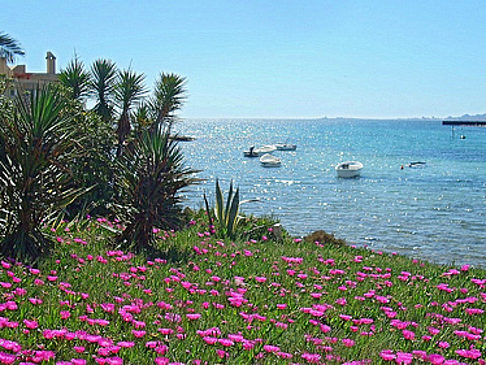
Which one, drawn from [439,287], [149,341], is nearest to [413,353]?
[149,341]

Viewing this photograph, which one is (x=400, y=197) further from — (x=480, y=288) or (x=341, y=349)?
(x=341, y=349)

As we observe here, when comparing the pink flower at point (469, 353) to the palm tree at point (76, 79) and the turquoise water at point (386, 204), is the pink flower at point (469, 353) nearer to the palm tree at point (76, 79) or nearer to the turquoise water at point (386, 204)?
the turquoise water at point (386, 204)

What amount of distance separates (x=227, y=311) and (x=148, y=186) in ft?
10.0

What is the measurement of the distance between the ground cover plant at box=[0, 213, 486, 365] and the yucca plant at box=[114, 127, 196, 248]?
1.39 ft

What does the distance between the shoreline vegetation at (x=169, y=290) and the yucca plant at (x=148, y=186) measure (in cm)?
2

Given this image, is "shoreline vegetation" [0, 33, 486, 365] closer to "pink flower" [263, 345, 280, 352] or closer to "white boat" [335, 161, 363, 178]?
"pink flower" [263, 345, 280, 352]

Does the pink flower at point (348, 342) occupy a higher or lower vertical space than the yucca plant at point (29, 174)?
lower

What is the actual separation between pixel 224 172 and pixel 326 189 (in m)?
18.1

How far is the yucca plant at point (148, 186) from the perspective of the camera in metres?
7.27

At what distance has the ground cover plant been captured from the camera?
3.55 m

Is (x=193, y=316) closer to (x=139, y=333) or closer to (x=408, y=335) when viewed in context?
(x=139, y=333)

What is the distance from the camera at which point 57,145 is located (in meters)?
6.18

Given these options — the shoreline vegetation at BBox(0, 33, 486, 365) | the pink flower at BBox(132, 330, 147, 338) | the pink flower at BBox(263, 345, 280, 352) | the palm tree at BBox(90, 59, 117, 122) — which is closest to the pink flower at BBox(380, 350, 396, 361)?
the shoreline vegetation at BBox(0, 33, 486, 365)

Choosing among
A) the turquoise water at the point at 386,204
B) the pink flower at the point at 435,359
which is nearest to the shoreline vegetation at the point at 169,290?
the pink flower at the point at 435,359
